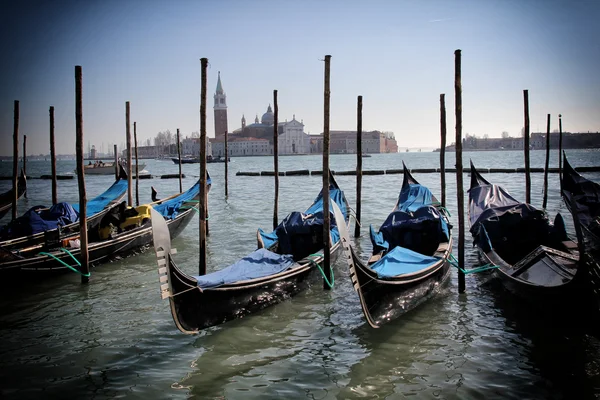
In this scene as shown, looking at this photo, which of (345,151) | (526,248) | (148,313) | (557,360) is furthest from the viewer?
(345,151)

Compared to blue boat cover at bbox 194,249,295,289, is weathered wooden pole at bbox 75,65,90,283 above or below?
above

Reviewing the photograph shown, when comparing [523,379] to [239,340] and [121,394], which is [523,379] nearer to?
[239,340]

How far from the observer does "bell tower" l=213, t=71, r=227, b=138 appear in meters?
85.8

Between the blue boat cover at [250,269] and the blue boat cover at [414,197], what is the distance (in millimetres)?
3013

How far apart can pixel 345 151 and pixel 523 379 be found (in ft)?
296

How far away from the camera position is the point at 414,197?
7.46m

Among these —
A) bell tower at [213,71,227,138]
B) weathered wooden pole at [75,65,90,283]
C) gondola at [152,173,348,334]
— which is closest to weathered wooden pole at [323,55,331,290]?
gondola at [152,173,348,334]

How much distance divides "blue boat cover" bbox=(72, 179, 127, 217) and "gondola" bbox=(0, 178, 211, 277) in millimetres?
1008

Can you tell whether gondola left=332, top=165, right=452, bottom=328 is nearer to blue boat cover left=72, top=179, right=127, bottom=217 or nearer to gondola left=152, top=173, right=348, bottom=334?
gondola left=152, top=173, right=348, bottom=334

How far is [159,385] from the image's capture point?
311cm

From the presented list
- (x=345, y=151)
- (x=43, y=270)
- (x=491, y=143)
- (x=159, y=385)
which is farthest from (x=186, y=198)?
(x=491, y=143)

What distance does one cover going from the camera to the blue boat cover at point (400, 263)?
4055 millimetres

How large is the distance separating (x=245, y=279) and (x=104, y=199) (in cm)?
549

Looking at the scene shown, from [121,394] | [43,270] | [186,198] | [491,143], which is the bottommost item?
[121,394]
